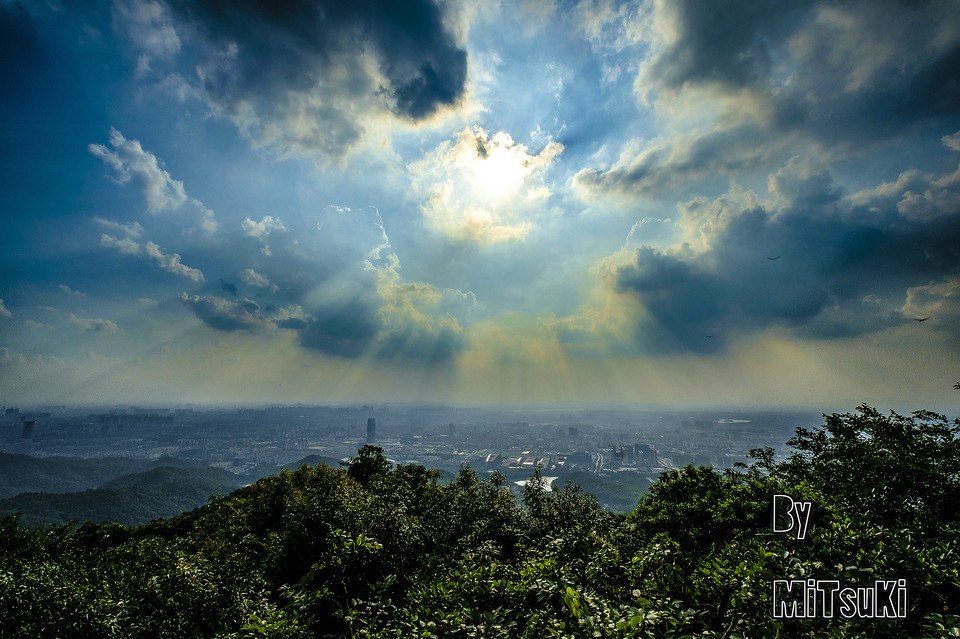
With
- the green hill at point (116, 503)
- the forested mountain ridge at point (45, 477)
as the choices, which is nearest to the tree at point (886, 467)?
the green hill at point (116, 503)

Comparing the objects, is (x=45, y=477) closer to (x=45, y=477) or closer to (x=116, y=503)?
(x=45, y=477)

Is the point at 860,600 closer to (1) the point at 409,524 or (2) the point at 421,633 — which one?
(2) the point at 421,633

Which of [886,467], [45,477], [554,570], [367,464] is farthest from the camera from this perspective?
[45,477]

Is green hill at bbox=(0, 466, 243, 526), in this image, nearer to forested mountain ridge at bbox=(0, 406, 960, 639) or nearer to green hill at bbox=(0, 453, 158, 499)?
green hill at bbox=(0, 453, 158, 499)

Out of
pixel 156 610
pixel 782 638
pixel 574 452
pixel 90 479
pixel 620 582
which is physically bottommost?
pixel 90 479

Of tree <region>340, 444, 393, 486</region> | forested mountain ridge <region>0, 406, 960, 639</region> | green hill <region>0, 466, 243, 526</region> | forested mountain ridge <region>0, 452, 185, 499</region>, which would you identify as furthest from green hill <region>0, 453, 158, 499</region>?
forested mountain ridge <region>0, 406, 960, 639</region>

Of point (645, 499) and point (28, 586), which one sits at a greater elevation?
point (28, 586)

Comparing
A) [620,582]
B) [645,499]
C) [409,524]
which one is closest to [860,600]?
[620,582]

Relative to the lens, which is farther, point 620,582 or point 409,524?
point 409,524

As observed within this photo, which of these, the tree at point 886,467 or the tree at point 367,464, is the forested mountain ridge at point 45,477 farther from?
the tree at point 886,467

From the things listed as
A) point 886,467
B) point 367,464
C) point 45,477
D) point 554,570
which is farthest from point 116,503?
point 886,467
